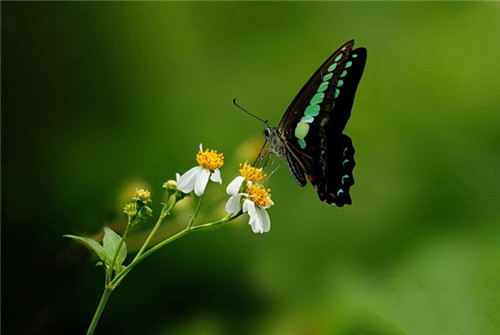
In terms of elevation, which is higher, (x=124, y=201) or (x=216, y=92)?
(x=216, y=92)

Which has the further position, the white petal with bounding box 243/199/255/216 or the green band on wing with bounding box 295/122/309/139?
the green band on wing with bounding box 295/122/309/139

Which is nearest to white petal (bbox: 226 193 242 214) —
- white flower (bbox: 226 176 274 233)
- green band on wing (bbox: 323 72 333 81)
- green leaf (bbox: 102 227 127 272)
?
white flower (bbox: 226 176 274 233)

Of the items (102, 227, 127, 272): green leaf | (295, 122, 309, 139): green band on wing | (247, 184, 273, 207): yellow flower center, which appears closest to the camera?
(102, 227, 127, 272): green leaf

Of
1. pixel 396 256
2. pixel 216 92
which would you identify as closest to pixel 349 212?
pixel 396 256

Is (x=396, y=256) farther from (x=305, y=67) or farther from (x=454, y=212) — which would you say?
(x=305, y=67)

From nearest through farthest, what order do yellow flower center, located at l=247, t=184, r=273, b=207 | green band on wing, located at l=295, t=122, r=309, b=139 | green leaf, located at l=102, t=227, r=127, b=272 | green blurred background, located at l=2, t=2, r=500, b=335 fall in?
green leaf, located at l=102, t=227, r=127, b=272 < yellow flower center, located at l=247, t=184, r=273, b=207 < green band on wing, located at l=295, t=122, r=309, b=139 < green blurred background, located at l=2, t=2, r=500, b=335

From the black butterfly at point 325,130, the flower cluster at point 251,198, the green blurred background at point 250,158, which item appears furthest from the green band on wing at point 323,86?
the green blurred background at point 250,158

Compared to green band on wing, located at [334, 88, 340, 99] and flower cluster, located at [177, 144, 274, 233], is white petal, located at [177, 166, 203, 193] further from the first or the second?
green band on wing, located at [334, 88, 340, 99]

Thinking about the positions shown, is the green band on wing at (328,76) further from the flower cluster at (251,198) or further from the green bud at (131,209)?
the green bud at (131,209)
